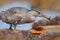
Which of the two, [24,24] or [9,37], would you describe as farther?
[24,24]

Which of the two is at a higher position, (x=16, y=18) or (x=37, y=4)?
(x=37, y=4)

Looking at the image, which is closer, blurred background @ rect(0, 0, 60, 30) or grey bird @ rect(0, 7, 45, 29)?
grey bird @ rect(0, 7, 45, 29)

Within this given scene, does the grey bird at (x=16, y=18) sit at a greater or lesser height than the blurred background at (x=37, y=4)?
lesser

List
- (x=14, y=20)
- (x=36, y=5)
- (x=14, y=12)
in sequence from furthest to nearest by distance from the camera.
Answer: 1. (x=36, y=5)
2. (x=14, y=12)
3. (x=14, y=20)

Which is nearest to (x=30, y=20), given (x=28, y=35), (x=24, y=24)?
(x=24, y=24)

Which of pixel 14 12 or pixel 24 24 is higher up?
pixel 14 12

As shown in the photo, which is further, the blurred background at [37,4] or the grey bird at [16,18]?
the blurred background at [37,4]

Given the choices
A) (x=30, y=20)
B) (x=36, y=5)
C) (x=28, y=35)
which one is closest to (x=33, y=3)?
(x=36, y=5)

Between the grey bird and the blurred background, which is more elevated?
the blurred background

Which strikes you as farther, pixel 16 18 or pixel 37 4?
pixel 37 4

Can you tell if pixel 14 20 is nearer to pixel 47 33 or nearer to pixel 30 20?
pixel 30 20

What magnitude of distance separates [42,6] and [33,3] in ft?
0.58

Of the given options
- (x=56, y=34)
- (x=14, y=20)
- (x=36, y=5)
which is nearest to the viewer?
(x=56, y=34)

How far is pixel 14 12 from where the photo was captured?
1.61 m
